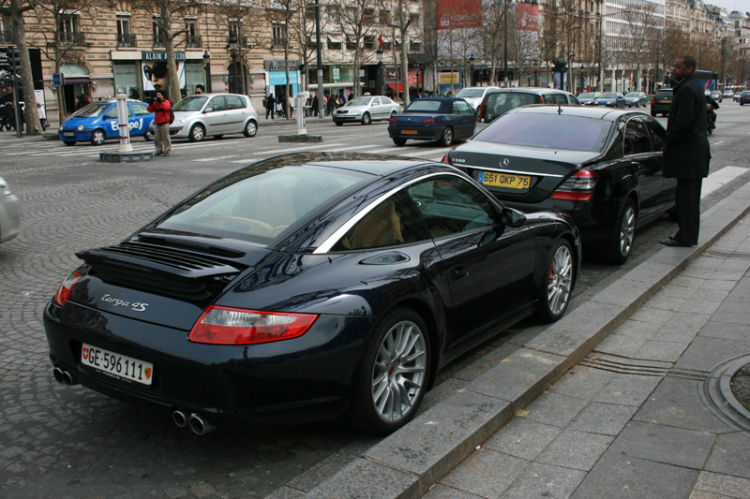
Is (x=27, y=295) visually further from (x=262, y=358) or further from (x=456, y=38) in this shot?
(x=456, y=38)

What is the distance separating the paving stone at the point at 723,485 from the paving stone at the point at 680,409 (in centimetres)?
51

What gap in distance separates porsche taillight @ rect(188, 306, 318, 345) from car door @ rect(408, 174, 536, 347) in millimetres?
1124

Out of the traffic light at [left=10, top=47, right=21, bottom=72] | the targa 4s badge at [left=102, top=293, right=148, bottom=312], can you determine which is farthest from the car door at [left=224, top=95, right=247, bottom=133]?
the targa 4s badge at [left=102, top=293, right=148, bottom=312]

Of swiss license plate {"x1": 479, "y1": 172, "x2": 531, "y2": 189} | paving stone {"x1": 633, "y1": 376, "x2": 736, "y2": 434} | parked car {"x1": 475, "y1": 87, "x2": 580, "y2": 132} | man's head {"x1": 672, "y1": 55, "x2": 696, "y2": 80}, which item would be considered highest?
man's head {"x1": 672, "y1": 55, "x2": 696, "y2": 80}

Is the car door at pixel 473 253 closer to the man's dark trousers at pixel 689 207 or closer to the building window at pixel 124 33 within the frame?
the man's dark trousers at pixel 689 207

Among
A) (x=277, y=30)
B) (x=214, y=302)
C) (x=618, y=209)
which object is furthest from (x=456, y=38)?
(x=214, y=302)

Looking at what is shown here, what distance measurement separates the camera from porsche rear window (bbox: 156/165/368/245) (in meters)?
3.68

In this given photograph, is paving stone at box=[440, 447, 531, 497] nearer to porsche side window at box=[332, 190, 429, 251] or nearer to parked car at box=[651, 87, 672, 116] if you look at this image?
porsche side window at box=[332, 190, 429, 251]

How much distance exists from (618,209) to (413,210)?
3760 millimetres

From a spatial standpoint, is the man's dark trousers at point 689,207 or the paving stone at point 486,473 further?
the man's dark trousers at point 689,207

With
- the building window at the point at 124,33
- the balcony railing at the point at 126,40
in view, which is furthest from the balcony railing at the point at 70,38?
the building window at the point at 124,33

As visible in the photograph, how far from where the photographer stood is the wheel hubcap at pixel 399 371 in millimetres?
3432

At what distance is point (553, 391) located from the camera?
423 centimetres

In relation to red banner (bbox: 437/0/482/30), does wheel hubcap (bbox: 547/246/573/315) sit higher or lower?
lower
